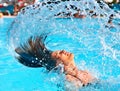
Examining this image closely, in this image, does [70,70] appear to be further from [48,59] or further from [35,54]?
[35,54]

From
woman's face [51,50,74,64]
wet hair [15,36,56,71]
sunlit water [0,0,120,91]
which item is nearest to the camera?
woman's face [51,50,74,64]

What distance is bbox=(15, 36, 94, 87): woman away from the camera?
17.7 ft

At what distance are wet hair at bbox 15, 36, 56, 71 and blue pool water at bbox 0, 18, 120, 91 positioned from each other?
0.92ft

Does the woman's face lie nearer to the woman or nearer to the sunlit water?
the woman

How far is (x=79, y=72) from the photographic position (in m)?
5.47

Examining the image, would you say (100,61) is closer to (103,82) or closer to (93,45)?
(93,45)

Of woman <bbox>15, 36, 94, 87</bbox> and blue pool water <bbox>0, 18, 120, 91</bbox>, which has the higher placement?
woman <bbox>15, 36, 94, 87</bbox>

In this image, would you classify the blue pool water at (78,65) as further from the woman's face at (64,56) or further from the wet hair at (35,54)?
the woman's face at (64,56)

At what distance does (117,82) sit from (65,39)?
6.38 meters

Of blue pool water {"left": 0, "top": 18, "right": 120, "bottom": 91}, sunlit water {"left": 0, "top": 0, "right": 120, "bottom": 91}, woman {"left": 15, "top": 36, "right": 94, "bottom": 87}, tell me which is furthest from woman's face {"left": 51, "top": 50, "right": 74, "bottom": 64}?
blue pool water {"left": 0, "top": 18, "right": 120, "bottom": 91}

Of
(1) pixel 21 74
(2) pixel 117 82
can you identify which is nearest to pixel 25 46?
(2) pixel 117 82

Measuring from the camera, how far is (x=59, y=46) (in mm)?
12164

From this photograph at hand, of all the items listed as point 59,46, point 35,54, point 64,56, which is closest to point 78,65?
point 35,54

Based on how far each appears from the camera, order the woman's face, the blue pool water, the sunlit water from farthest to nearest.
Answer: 1. the blue pool water
2. the sunlit water
3. the woman's face
